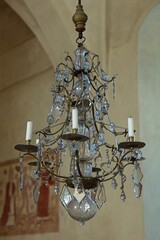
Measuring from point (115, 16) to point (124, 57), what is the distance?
2.03 ft

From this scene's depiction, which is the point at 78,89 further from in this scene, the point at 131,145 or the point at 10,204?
the point at 10,204

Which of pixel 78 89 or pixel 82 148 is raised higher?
pixel 78 89

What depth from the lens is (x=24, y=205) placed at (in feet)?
27.2

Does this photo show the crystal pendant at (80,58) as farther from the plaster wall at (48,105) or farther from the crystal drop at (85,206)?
the plaster wall at (48,105)

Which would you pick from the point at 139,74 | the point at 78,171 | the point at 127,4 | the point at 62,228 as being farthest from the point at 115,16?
the point at 78,171

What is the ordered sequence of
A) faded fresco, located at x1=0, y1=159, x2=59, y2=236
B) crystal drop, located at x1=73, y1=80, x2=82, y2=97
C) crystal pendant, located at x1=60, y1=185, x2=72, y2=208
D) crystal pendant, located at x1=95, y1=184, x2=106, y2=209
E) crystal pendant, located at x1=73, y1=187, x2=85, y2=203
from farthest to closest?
1. faded fresco, located at x1=0, y1=159, x2=59, y2=236
2. crystal drop, located at x1=73, y1=80, x2=82, y2=97
3. crystal pendant, located at x1=95, y1=184, x2=106, y2=209
4. crystal pendant, located at x1=60, y1=185, x2=72, y2=208
5. crystal pendant, located at x1=73, y1=187, x2=85, y2=203

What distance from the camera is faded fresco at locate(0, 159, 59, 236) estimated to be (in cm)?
781

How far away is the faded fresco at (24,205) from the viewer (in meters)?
7.81

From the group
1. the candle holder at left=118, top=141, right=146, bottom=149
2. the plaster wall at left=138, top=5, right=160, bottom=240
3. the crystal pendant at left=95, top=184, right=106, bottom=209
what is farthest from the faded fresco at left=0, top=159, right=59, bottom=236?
the candle holder at left=118, top=141, right=146, bottom=149

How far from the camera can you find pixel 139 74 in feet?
22.3

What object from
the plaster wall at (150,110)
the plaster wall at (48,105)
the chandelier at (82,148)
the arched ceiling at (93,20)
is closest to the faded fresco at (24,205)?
the plaster wall at (48,105)

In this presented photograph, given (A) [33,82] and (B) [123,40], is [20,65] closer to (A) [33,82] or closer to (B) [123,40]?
(A) [33,82]

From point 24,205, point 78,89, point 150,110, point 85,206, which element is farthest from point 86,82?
point 24,205

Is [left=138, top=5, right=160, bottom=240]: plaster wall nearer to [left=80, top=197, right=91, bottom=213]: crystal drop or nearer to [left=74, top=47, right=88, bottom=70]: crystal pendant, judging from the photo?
[left=74, top=47, right=88, bottom=70]: crystal pendant
